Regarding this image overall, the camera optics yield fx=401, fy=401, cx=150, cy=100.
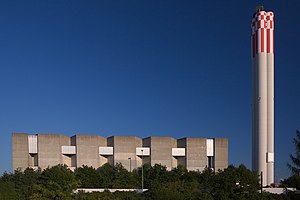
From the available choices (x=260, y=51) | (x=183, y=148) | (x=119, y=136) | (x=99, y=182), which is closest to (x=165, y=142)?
(x=183, y=148)

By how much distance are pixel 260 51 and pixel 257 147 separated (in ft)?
35.1

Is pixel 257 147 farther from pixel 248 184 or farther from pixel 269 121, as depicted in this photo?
pixel 248 184

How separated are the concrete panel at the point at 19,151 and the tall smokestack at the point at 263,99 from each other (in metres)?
26.9

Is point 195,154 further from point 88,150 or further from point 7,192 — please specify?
point 7,192

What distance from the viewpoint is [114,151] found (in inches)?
1935

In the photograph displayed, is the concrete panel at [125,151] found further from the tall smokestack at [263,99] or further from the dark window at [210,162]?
the tall smokestack at [263,99]

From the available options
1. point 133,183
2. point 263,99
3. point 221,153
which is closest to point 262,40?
point 263,99

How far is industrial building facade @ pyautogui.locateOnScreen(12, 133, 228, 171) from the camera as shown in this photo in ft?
158

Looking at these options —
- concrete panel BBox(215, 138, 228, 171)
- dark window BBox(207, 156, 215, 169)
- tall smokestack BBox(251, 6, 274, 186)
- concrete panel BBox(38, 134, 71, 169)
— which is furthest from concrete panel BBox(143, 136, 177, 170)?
concrete panel BBox(38, 134, 71, 169)

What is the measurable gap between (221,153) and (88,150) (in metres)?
16.7

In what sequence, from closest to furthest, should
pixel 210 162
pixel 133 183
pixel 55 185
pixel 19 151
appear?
pixel 55 185 → pixel 133 183 → pixel 19 151 → pixel 210 162

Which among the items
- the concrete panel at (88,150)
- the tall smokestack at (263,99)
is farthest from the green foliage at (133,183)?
the tall smokestack at (263,99)

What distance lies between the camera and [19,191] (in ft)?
130

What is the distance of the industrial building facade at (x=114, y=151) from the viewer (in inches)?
1900
